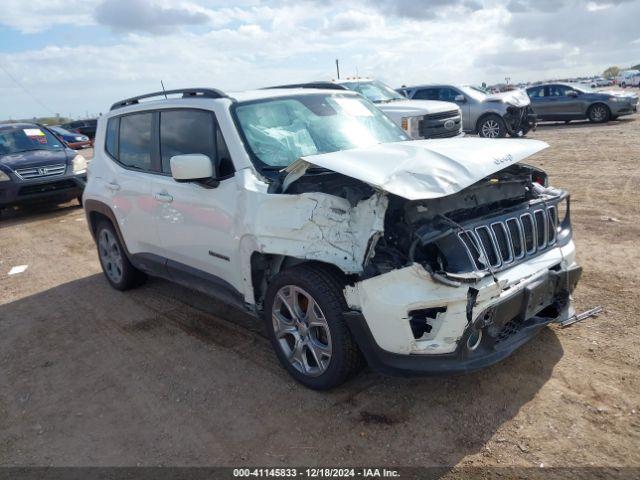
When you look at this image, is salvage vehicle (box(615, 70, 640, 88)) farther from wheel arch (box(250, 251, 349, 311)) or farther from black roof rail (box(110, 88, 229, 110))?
wheel arch (box(250, 251, 349, 311))

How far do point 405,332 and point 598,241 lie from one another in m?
3.92

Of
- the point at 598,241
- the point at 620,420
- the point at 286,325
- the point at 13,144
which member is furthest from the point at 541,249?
the point at 13,144

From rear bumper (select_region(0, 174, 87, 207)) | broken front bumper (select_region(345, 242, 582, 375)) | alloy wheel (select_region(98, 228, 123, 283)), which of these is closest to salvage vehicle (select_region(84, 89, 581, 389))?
broken front bumper (select_region(345, 242, 582, 375))

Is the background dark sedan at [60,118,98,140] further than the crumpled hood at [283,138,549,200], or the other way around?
the background dark sedan at [60,118,98,140]

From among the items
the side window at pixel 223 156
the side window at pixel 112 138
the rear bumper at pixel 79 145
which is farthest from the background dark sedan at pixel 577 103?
the rear bumper at pixel 79 145

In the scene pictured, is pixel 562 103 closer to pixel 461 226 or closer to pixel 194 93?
pixel 194 93

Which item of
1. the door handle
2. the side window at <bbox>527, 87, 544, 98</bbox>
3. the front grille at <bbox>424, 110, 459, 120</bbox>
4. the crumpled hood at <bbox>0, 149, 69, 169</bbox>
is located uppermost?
the side window at <bbox>527, 87, 544, 98</bbox>

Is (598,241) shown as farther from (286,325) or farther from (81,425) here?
(81,425)

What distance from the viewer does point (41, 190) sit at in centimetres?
1059

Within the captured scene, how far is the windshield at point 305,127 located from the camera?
4.01 metres

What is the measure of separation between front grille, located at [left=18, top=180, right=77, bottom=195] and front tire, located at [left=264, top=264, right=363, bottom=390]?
8.69 m

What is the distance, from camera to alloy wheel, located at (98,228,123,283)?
18.9 ft

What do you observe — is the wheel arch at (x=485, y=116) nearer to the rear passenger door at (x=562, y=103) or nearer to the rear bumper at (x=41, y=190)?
the rear passenger door at (x=562, y=103)

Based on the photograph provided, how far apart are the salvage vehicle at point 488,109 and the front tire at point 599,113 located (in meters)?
3.92
